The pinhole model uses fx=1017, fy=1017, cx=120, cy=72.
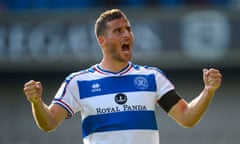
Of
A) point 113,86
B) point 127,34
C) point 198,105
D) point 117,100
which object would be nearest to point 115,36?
point 127,34

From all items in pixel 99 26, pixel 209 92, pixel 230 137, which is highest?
pixel 99 26

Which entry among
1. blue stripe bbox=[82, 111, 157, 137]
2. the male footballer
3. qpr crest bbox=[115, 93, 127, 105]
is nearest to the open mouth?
the male footballer

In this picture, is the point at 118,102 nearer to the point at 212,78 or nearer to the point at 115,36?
the point at 115,36

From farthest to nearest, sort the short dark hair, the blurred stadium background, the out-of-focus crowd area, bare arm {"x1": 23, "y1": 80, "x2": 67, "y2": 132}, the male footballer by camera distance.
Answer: the out-of-focus crowd area, the blurred stadium background, the short dark hair, the male footballer, bare arm {"x1": 23, "y1": 80, "x2": 67, "y2": 132}

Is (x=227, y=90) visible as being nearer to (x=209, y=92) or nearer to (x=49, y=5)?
(x=49, y=5)

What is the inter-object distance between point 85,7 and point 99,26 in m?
8.01

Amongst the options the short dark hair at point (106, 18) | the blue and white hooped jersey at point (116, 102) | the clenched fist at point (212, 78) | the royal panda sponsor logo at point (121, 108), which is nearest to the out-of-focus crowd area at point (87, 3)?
the short dark hair at point (106, 18)

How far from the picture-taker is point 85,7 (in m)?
14.6

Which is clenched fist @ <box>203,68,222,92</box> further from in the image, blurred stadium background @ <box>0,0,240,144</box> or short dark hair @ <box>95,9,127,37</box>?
blurred stadium background @ <box>0,0,240,144</box>

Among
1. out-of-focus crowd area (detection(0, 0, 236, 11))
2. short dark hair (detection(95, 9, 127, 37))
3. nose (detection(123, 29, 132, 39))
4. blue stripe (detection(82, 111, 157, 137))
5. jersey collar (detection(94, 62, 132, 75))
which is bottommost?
blue stripe (detection(82, 111, 157, 137))

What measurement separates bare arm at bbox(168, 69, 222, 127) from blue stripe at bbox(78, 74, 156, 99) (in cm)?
21

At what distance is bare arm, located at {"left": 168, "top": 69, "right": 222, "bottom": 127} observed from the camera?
20.2 feet

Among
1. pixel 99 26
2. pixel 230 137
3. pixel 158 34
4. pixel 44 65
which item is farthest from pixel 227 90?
pixel 99 26

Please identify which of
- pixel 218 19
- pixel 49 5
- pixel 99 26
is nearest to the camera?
pixel 99 26
